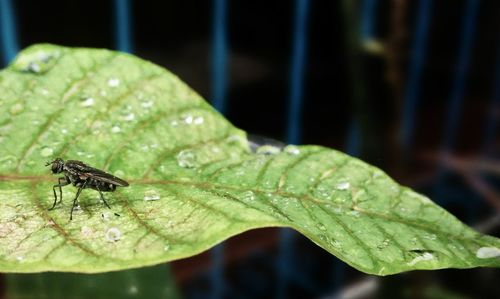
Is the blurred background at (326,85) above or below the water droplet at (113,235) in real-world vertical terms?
below

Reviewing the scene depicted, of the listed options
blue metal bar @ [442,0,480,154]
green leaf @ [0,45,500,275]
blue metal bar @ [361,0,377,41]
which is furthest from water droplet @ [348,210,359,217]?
blue metal bar @ [442,0,480,154]

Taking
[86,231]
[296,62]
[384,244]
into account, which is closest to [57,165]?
[86,231]

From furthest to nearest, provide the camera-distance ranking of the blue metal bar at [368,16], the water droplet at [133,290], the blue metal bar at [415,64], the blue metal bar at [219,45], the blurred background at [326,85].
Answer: the blue metal bar at [415,64]
the blue metal bar at [368,16]
the blue metal bar at [219,45]
the blurred background at [326,85]
the water droplet at [133,290]

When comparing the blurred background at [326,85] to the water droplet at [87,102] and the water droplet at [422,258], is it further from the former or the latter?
the water droplet at [422,258]

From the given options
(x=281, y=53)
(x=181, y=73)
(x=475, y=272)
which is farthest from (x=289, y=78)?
(x=475, y=272)

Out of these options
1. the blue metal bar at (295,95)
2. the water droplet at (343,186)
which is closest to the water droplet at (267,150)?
the water droplet at (343,186)

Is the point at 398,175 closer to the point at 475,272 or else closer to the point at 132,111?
the point at 132,111

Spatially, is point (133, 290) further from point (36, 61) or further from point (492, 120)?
point (492, 120)
